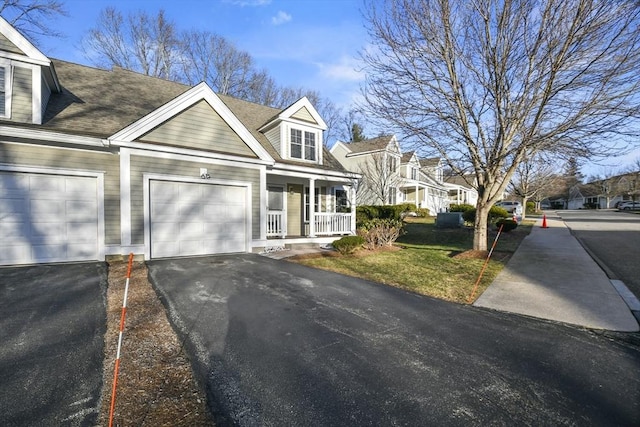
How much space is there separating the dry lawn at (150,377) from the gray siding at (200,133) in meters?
6.08

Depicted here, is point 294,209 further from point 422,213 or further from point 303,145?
point 422,213

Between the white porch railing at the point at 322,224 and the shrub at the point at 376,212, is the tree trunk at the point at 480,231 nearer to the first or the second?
the white porch railing at the point at 322,224

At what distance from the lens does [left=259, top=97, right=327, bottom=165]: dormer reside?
13.5 m

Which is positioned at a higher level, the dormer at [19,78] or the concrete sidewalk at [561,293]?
the dormer at [19,78]

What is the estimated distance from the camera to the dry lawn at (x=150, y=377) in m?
2.60

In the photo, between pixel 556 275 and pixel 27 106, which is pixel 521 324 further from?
pixel 27 106

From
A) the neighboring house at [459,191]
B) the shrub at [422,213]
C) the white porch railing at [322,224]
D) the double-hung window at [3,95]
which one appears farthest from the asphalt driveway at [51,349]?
the neighboring house at [459,191]

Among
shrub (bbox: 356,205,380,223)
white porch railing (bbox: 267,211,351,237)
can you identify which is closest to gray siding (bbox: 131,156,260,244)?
white porch railing (bbox: 267,211,351,237)

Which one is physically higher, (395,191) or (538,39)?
(538,39)

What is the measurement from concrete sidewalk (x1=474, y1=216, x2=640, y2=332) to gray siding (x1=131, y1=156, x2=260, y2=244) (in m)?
7.76

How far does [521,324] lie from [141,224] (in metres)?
9.36

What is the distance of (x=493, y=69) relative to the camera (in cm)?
905

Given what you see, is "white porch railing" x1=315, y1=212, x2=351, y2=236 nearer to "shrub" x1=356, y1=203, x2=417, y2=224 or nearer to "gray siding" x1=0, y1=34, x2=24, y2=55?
"shrub" x1=356, y1=203, x2=417, y2=224

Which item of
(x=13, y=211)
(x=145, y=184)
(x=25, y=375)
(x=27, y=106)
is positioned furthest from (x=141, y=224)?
(x=25, y=375)
